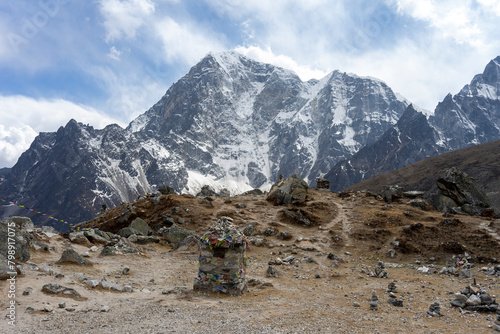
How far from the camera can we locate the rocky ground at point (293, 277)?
9.63 metres

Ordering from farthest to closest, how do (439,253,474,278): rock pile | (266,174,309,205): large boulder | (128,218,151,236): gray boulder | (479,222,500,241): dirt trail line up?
(266,174,309,205): large boulder < (128,218,151,236): gray boulder < (479,222,500,241): dirt trail < (439,253,474,278): rock pile

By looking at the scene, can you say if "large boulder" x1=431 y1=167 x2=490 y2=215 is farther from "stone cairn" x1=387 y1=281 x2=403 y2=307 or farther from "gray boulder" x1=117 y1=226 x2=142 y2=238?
"gray boulder" x1=117 y1=226 x2=142 y2=238

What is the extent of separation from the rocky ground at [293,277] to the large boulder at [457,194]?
20.2ft

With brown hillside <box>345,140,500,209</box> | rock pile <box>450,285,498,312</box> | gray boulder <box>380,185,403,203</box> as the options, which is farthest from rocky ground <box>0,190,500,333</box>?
brown hillside <box>345,140,500,209</box>

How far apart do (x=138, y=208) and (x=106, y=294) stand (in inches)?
1130

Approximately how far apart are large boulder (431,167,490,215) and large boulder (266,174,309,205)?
1747 centimetres

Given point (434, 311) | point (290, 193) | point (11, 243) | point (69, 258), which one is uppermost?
point (290, 193)

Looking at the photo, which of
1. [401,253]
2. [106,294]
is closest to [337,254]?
[401,253]

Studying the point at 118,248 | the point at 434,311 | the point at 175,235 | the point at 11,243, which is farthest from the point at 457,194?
the point at 11,243

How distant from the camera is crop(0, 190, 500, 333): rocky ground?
963cm

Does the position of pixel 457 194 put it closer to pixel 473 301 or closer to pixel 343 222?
pixel 343 222

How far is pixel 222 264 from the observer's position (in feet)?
46.6

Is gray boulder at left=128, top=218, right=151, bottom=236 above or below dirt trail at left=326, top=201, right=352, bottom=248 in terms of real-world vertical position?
below

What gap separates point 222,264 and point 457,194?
3754 cm
